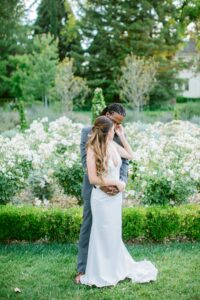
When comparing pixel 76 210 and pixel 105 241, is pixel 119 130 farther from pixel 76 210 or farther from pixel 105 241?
pixel 76 210

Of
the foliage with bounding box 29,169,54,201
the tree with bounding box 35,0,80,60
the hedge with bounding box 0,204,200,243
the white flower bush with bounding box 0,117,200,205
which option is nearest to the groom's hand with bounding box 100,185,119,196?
the hedge with bounding box 0,204,200,243

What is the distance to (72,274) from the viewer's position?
5.76 m

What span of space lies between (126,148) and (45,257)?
1.91 m

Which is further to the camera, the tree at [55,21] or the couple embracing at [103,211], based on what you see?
the tree at [55,21]

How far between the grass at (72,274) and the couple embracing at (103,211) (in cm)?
16

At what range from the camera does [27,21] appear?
41062 millimetres

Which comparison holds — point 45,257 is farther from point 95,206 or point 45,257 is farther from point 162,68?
point 162,68

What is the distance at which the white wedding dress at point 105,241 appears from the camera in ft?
17.1

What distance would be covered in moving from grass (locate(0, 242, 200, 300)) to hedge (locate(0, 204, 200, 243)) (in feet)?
0.72

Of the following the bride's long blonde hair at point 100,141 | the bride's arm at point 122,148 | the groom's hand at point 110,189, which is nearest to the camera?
the bride's long blonde hair at point 100,141

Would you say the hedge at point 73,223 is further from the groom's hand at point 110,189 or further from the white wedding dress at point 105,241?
the groom's hand at point 110,189

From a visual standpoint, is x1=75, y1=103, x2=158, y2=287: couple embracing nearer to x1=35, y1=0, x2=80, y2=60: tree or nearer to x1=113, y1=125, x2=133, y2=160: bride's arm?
x1=113, y1=125, x2=133, y2=160: bride's arm

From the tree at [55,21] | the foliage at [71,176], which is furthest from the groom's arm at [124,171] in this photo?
the tree at [55,21]

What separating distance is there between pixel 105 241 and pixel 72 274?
816 millimetres
